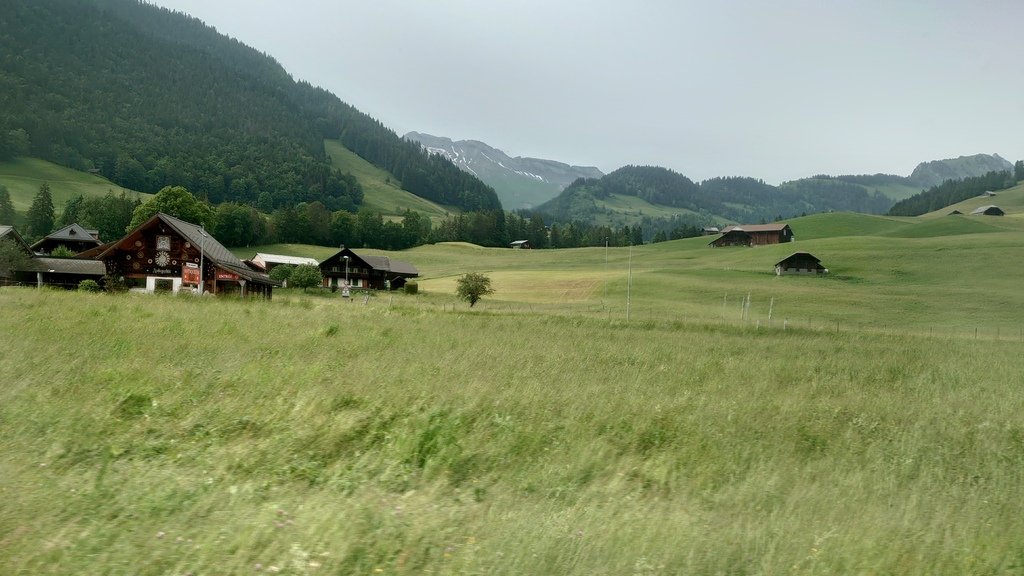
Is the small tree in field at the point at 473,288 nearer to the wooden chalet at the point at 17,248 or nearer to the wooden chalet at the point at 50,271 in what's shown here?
the wooden chalet at the point at 50,271

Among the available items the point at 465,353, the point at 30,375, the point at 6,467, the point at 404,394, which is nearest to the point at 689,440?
the point at 404,394

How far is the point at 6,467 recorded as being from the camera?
6102 millimetres

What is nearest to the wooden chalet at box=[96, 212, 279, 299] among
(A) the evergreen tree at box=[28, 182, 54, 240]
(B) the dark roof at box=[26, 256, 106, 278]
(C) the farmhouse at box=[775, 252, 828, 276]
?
(B) the dark roof at box=[26, 256, 106, 278]

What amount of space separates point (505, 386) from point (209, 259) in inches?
1979

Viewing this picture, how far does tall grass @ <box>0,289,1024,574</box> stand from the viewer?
4.80 metres

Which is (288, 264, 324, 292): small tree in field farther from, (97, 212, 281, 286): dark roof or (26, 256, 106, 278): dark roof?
(26, 256, 106, 278): dark roof

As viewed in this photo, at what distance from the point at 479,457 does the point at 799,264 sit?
8345cm

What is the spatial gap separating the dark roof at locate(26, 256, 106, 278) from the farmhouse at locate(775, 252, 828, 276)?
76587mm

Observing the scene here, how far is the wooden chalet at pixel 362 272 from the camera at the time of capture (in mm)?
94125

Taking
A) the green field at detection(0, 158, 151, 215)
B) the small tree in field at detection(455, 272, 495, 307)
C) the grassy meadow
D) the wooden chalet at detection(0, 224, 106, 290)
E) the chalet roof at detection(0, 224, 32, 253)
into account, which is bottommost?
the small tree in field at detection(455, 272, 495, 307)

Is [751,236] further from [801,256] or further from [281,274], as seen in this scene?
[281,274]

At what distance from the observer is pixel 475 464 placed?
705cm

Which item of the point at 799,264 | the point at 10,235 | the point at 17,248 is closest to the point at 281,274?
the point at 10,235

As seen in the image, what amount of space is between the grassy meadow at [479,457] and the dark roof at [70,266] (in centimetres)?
4734
